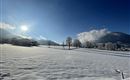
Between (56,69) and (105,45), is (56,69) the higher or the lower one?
the lower one

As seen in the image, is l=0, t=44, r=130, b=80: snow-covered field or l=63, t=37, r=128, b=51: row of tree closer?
l=0, t=44, r=130, b=80: snow-covered field

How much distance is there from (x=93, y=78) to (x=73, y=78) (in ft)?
3.23

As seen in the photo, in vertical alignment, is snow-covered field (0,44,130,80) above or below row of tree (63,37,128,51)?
below

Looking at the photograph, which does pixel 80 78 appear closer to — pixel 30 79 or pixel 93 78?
pixel 93 78

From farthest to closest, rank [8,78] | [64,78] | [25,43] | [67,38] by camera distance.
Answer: [67,38], [25,43], [64,78], [8,78]

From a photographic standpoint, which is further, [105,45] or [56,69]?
[105,45]

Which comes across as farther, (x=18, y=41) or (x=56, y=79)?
(x=18, y=41)

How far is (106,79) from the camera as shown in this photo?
18.4 feet

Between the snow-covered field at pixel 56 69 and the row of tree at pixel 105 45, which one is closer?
the snow-covered field at pixel 56 69

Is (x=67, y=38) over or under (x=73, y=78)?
over

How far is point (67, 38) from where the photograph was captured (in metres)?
76.0

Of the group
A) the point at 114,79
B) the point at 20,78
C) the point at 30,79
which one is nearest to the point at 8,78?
the point at 20,78

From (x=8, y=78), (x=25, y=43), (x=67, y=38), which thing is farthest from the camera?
(x=67, y=38)

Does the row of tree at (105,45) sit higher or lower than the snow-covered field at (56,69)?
higher
